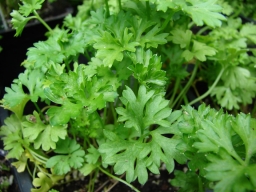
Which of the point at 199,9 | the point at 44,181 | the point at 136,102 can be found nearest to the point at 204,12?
the point at 199,9

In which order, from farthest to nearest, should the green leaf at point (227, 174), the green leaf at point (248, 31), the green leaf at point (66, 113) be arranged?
1. the green leaf at point (248, 31)
2. the green leaf at point (66, 113)
3. the green leaf at point (227, 174)

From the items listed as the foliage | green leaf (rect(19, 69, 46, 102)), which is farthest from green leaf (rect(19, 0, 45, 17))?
green leaf (rect(19, 69, 46, 102))

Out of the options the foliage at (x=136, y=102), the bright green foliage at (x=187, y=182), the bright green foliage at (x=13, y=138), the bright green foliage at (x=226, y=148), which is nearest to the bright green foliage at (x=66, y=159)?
the foliage at (x=136, y=102)

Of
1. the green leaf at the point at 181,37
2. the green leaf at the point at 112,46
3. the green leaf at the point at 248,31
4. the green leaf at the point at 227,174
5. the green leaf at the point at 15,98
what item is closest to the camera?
the green leaf at the point at 227,174

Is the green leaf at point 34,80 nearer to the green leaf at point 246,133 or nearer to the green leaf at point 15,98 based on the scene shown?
the green leaf at point 15,98

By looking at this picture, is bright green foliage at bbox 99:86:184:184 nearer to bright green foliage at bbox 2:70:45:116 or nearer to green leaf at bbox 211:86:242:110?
bright green foliage at bbox 2:70:45:116

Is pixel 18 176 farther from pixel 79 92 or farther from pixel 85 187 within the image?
pixel 79 92

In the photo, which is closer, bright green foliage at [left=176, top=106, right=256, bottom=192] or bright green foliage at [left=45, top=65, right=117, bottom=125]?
bright green foliage at [left=176, top=106, right=256, bottom=192]

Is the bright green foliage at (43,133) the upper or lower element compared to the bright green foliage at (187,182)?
upper
